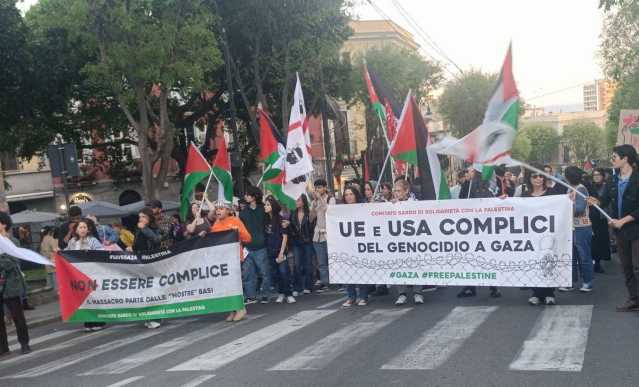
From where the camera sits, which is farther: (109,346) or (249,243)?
(249,243)

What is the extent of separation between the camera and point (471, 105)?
6391 centimetres

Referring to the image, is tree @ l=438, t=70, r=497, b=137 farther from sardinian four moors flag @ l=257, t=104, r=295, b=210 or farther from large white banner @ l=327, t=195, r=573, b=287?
large white banner @ l=327, t=195, r=573, b=287

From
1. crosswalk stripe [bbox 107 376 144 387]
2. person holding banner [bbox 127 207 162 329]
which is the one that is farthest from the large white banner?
crosswalk stripe [bbox 107 376 144 387]

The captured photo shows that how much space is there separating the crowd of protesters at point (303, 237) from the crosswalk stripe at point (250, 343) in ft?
2.82

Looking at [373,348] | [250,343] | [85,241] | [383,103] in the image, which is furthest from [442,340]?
[383,103]

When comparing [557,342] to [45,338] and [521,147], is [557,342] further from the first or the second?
[521,147]

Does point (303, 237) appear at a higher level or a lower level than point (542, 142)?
higher

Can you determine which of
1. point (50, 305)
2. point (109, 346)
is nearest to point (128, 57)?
point (50, 305)

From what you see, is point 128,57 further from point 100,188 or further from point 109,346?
point 100,188

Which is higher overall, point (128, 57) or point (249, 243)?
point (128, 57)

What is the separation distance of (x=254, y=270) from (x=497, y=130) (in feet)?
13.4

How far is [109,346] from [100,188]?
106 feet

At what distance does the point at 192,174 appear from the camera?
13.2m

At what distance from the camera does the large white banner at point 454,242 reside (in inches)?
375
